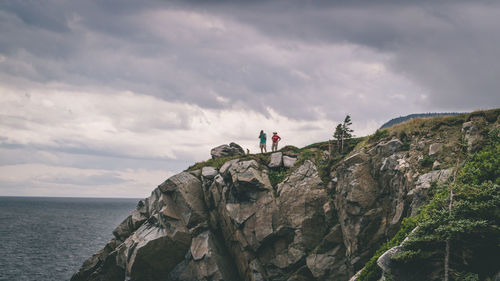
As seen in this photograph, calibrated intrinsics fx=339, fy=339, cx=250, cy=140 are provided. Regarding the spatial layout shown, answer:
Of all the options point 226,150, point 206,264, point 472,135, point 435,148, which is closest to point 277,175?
point 226,150

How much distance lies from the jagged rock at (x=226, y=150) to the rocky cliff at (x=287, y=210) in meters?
2.48

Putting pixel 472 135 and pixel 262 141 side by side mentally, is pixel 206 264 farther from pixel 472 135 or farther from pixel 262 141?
pixel 472 135

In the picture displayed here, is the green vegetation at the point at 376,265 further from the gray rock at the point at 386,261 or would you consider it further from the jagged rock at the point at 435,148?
the jagged rock at the point at 435,148

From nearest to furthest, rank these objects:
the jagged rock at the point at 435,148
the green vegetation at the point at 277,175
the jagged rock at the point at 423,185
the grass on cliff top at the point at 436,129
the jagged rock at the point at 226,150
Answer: the jagged rock at the point at 423,185 → the grass on cliff top at the point at 436,129 → the jagged rock at the point at 435,148 → the green vegetation at the point at 277,175 → the jagged rock at the point at 226,150

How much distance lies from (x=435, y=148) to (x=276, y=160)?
54.8 feet

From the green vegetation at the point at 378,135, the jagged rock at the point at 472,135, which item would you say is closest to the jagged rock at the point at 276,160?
the green vegetation at the point at 378,135

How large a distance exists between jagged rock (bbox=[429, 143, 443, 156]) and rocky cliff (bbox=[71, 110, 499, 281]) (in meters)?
0.07

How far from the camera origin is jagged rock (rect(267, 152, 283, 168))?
37781 millimetres

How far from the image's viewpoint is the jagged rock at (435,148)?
25.8 meters

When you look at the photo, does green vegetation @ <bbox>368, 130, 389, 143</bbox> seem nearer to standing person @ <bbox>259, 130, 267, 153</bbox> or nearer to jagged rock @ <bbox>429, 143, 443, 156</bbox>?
jagged rock @ <bbox>429, 143, 443, 156</bbox>

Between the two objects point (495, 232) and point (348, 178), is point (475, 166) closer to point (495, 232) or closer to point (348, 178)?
point (495, 232)

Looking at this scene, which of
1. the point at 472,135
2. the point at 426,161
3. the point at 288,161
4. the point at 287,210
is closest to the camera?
the point at 472,135

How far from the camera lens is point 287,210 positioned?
33250mm

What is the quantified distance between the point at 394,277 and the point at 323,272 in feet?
50.4
